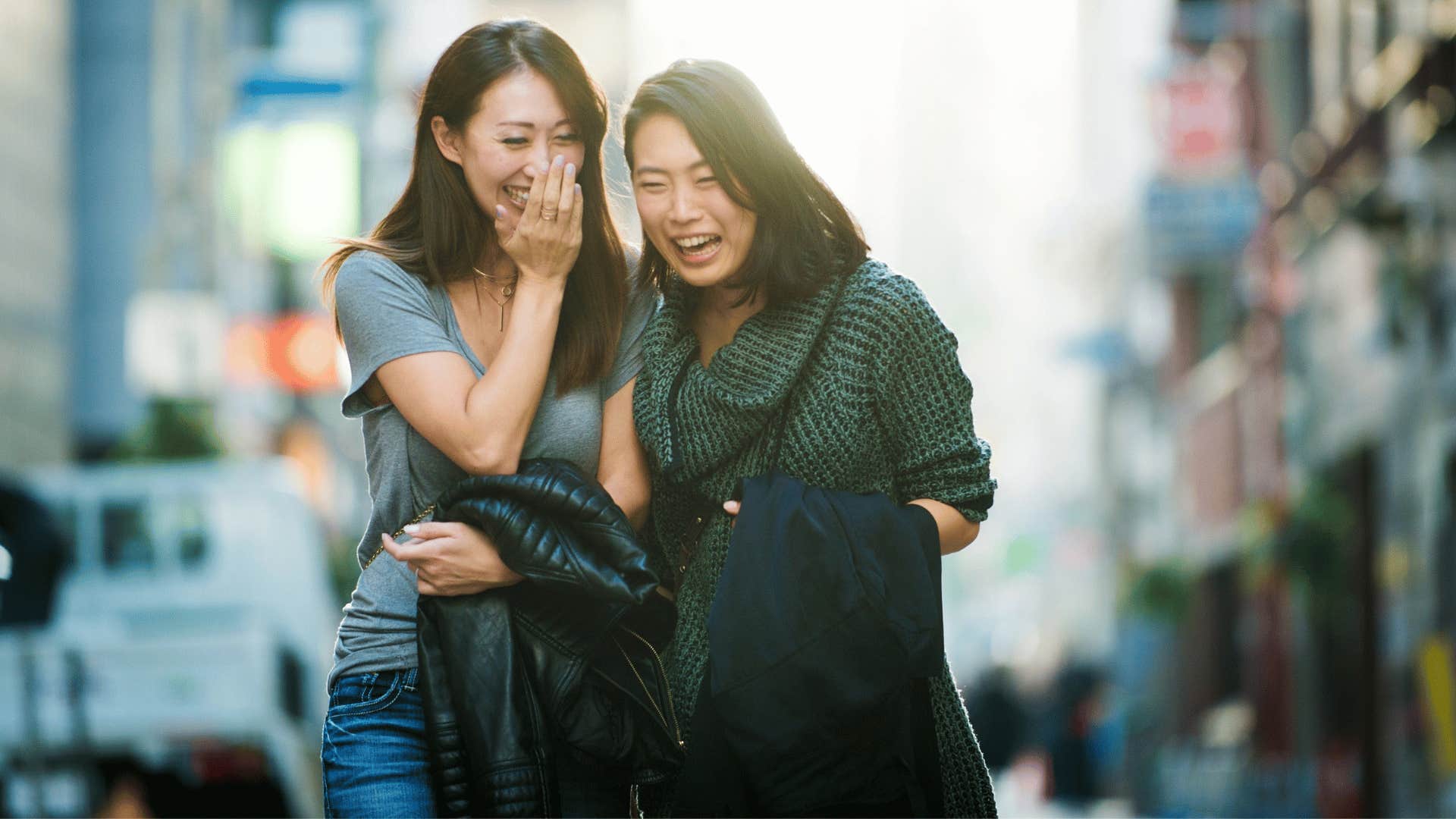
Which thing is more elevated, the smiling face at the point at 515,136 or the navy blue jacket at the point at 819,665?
the smiling face at the point at 515,136

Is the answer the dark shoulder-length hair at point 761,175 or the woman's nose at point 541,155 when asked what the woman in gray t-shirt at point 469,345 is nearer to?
the woman's nose at point 541,155

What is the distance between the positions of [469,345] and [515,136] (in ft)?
1.29

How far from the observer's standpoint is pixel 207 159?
27.2 metres

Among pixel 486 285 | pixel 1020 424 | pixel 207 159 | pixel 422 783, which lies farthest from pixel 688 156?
pixel 1020 424

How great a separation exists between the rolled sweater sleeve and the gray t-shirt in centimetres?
55

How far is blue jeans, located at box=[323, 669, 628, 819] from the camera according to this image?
3127 mm

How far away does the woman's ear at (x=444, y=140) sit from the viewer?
3389mm

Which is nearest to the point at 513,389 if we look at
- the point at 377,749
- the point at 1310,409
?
the point at 377,749

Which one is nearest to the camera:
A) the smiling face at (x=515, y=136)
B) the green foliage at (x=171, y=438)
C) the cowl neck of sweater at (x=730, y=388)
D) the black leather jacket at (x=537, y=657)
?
the black leather jacket at (x=537, y=657)

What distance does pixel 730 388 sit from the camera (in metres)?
3.21

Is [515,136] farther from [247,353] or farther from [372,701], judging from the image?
[247,353]

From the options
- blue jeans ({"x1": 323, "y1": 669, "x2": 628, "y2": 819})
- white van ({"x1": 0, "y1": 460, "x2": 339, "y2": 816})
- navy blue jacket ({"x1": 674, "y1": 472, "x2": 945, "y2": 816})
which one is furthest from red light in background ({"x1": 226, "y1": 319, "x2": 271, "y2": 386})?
navy blue jacket ({"x1": 674, "y1": 472, "x2": 945, "y2": 816})

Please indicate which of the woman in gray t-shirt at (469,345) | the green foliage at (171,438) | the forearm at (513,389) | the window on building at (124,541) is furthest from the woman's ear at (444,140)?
the green foliage at (171,438)

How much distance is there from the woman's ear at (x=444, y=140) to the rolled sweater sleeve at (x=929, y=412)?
0.86 meters
